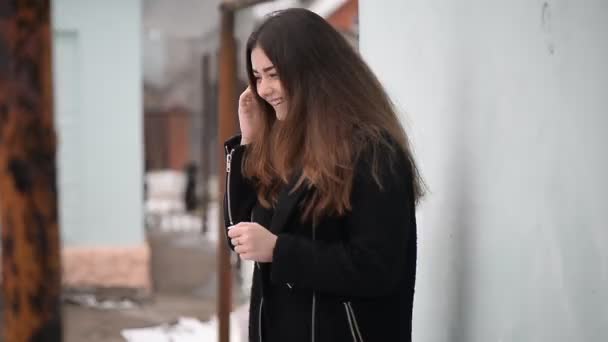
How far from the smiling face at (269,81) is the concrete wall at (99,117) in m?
3.49

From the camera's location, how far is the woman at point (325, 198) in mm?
898

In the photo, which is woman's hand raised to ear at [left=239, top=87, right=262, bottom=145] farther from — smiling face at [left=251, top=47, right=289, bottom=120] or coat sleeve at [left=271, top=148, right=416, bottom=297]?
coat sleeve at [left=271, top=148, right=416, bottom=297]

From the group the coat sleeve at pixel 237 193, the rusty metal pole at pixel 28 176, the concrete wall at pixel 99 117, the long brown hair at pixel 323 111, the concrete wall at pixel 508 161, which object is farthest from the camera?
the concrete wall at pixel 99 117

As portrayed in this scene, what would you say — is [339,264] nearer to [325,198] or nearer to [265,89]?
[325,198]

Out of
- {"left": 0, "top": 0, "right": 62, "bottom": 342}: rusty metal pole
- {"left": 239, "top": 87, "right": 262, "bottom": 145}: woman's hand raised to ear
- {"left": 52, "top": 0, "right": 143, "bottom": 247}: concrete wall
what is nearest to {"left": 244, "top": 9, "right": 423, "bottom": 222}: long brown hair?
{"left": 239, "top": 87, "right": 262, "bottom": 145}: woman's hand raised to ear

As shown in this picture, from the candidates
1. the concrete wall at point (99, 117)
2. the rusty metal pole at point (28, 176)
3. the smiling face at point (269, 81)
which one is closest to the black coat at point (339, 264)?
the smiling face at point (269, 81)

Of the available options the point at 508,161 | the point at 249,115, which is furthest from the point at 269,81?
the point at 508,161

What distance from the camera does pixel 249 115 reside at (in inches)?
43.8

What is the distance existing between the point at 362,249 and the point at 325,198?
0.09 m

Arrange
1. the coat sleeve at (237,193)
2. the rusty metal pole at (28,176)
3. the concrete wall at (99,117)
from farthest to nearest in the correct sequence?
the concrete wall at (99,117)
the coat sleeve at (237,193)
the rusty metal pole at (28,176)

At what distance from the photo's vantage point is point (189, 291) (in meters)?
4.86

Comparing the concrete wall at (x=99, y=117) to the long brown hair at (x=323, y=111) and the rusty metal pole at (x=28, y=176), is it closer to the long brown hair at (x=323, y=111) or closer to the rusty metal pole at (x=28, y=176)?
the long brown hair at (x=323, y=111)

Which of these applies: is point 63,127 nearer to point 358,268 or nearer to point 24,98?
point 358,268

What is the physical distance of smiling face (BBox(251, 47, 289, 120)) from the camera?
0.97 metres
